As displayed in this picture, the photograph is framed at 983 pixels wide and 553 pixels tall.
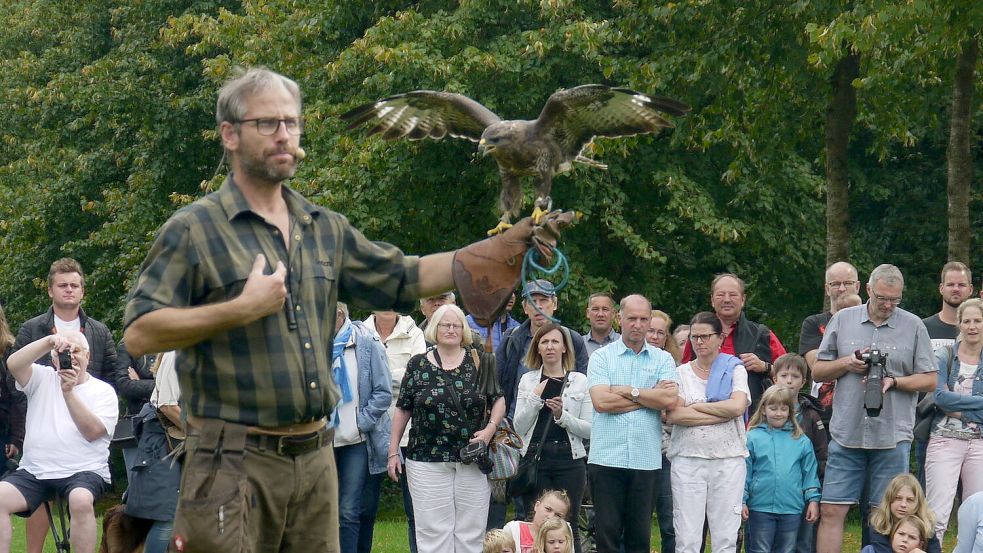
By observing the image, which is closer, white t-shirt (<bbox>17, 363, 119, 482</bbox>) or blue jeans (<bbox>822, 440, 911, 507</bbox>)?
white t-shirt (<bbox>17, 363, 119, 482</bbox>)

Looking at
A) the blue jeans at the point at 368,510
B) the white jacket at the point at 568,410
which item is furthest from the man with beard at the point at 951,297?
the blue jeans at the point at 368,510

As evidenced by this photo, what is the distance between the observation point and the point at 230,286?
3.16 m

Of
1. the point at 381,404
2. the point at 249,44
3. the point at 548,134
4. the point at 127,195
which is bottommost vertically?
the point at 381,404

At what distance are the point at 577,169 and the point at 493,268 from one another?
425 inches

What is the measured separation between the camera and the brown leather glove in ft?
11.4

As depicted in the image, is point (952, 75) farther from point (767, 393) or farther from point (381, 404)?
point (381, 404)

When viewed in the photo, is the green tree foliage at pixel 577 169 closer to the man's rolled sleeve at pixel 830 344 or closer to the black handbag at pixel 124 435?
the man's rolled sleeve at pixel 830 344

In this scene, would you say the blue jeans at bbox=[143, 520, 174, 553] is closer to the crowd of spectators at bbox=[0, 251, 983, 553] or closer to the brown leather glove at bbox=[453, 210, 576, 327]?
the crowd of spectators at bbox=[0, 251, 983, 553]

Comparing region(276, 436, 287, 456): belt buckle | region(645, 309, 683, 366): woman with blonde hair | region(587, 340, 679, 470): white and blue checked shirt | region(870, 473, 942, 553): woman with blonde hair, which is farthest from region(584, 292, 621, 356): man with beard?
region(276, 436, 287, 456): belt buckle

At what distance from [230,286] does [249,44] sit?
13470 millimetres

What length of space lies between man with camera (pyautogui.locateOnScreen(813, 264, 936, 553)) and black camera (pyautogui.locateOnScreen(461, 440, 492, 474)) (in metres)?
2.13

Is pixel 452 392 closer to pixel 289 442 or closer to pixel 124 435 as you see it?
pixel 124 435

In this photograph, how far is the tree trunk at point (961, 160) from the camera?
12.4 metres

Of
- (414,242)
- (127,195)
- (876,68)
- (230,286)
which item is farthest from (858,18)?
(127,195)
